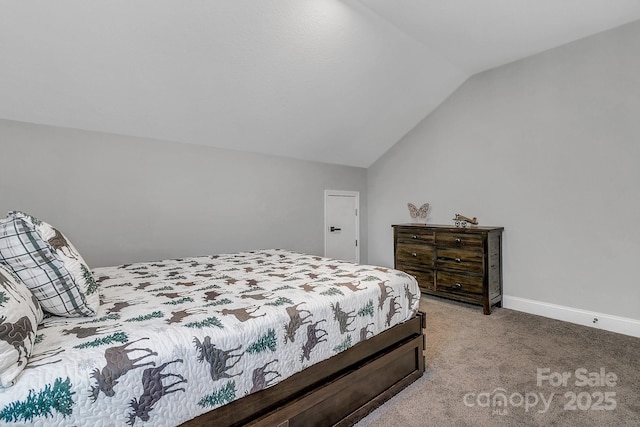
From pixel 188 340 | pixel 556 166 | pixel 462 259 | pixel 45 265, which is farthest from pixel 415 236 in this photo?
pixel 45 265

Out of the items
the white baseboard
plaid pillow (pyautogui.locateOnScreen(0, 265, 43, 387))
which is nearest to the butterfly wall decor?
the white baseboard

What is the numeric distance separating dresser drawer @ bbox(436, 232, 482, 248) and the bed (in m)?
1.52

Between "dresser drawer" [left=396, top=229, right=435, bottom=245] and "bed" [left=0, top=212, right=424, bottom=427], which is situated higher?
"dresser drawer" [left=396, top=229, right=435, bottom=245]

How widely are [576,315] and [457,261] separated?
43.7 inches

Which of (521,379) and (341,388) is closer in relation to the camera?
(341,388)

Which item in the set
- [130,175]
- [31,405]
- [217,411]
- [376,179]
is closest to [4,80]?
[130,175]

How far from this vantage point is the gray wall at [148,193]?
241 centimetres

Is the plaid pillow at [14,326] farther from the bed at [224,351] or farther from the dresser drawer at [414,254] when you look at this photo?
the dresser drawer at [414,254]

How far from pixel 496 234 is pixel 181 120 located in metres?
3.39

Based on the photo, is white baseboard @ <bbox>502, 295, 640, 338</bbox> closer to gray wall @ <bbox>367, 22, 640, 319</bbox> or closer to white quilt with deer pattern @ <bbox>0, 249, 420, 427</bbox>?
gray wall @ <bbox>367, 22, 640, 319</bbox>

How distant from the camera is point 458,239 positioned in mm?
3396

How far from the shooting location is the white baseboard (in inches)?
105

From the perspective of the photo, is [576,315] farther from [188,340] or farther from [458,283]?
[188,340]

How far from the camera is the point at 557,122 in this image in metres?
3.07
